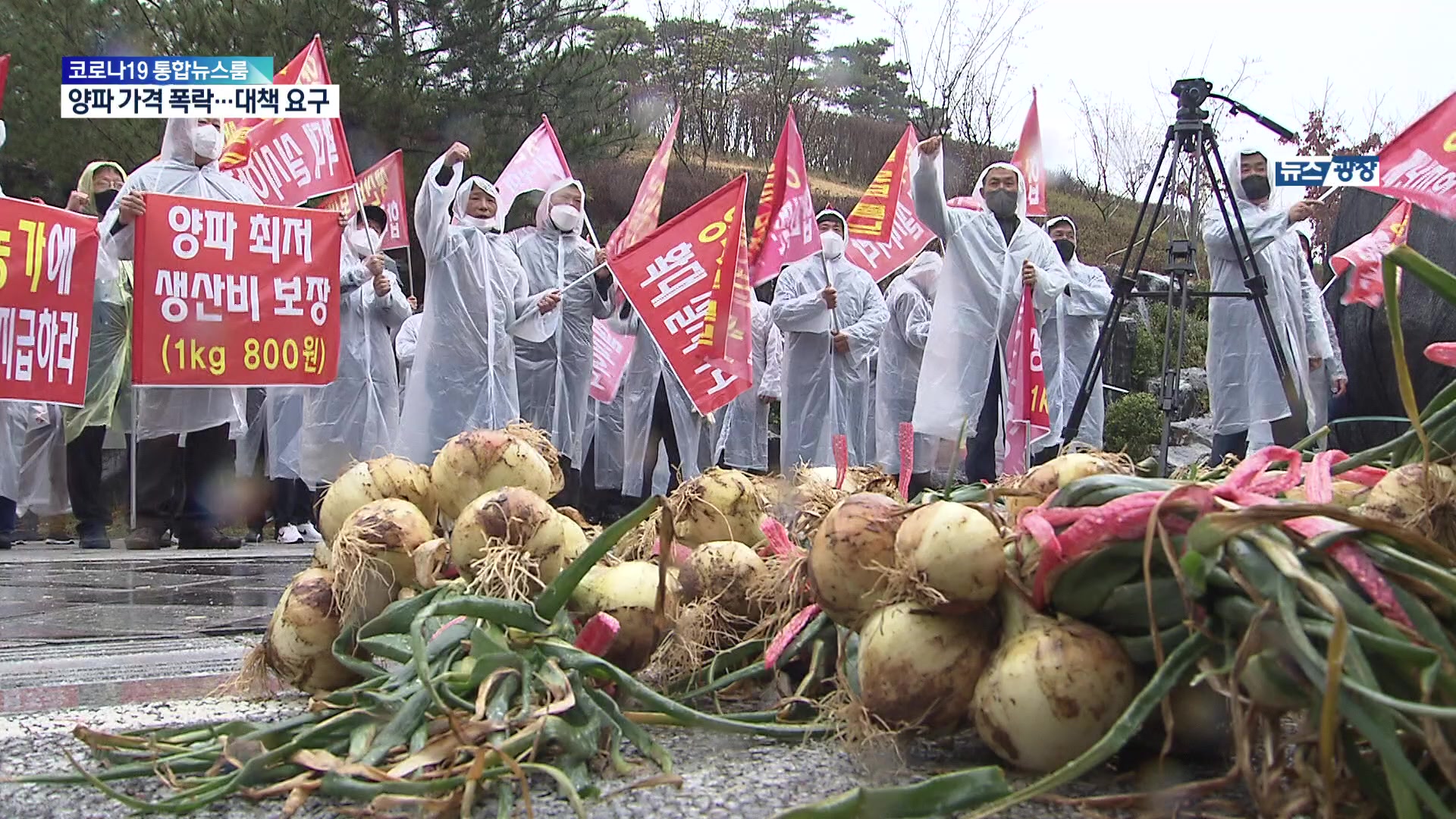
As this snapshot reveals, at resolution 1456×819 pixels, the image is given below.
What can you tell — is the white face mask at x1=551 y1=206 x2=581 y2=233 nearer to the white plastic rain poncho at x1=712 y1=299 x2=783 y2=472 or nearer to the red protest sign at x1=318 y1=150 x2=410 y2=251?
the red protest sign at x1=318 y1=150 x2=410 y2=251

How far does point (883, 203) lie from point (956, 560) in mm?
10133

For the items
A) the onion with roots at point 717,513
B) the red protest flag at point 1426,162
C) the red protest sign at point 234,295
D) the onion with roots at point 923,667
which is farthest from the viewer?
Result: the red protest sign at point 234,295

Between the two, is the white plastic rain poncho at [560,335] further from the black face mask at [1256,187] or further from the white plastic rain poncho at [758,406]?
the black face mask at [1256,187]

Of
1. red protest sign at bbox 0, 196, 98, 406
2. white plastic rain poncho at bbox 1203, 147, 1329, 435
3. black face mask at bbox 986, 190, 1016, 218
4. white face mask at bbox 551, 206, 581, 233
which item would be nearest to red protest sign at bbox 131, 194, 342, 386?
red protest sign at bbox 0, 196, 98, 406

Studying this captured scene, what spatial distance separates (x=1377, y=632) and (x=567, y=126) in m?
17.7

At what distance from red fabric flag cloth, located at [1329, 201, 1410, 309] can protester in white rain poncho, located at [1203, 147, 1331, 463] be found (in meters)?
0.65

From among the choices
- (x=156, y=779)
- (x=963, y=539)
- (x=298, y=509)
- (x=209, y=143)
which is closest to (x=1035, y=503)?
(x=963, y=539)

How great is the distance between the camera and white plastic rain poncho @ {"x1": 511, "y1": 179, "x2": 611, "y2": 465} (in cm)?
1009

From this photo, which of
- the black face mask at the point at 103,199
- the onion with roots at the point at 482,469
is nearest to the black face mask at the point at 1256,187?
the black face mask at the point at 103,199

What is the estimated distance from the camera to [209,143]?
26.5 ft

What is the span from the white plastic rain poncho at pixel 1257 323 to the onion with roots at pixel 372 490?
6.82 m

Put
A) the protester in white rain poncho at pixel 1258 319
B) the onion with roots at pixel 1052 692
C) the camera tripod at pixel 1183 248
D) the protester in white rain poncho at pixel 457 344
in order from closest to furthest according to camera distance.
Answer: the onion with roots at pixel 1052 692 < the camera tripod at pixel 1183 248 < the protester in white rain poncho at pixel 1258 319 < the protester in white rain poncho at pixel 457 344

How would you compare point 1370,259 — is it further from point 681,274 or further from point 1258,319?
point 681,274

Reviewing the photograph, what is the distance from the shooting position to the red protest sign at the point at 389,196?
11227mm
